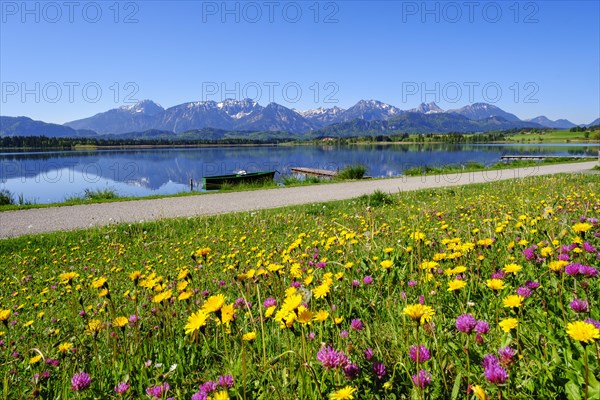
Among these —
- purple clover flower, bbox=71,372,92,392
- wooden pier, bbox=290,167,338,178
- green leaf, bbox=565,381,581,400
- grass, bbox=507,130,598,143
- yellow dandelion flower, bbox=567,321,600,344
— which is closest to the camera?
yellow dandelion flower, bbox=567,321,600,344

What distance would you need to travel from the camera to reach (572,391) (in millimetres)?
1251

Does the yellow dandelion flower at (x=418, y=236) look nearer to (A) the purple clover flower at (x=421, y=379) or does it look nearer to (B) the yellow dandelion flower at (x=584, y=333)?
(A) the purple clover flower at (x=421, y=379)

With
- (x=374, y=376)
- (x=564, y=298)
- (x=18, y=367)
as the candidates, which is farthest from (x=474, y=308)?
(x=18, y=367)

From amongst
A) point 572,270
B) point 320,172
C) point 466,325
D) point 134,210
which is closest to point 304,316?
point 466,325

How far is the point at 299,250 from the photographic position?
4941 mm

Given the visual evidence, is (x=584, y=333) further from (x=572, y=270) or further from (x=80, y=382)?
(x=80, y=382)

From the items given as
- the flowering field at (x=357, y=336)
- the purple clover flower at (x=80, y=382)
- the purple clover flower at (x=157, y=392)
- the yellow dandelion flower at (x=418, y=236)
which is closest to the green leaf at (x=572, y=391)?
the flowering field at (x=357, y=336)

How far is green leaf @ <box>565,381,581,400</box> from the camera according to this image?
1231 mm

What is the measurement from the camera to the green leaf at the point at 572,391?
1.23m

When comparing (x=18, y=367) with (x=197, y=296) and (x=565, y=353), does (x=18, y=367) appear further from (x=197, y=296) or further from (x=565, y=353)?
(x=565, y=353)

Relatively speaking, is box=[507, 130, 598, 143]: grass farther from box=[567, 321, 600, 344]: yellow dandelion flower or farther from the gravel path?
box=[567, 321, 600, 344]: yellow dandelion flower

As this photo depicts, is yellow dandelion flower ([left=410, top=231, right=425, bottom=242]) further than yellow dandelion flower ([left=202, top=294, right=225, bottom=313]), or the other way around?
yellow dandelion flower ([left=410, top=231, right=425, bottom=242])

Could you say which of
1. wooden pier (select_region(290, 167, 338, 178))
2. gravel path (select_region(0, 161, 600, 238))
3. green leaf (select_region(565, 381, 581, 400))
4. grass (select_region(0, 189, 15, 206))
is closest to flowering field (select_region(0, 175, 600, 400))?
green leaf (select_region(565, 381, 581, 400))

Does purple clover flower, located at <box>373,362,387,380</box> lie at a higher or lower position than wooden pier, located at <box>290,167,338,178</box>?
lower
